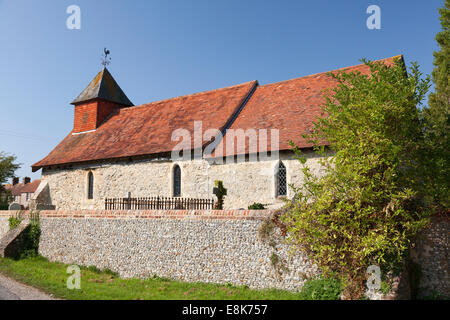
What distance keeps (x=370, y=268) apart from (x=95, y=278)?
27.9ft

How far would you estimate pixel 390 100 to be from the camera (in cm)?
950

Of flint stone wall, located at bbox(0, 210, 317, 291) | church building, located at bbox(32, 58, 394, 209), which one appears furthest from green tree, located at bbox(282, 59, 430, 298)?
church building, located at bbox(32, 58, 394, 209)

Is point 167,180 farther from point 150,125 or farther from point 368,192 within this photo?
point 368,192

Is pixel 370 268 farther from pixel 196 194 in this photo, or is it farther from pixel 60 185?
pixel 60 185

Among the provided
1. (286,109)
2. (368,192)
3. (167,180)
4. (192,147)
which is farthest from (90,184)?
(368,192)

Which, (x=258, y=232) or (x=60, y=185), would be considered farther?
(x=60, y=185)

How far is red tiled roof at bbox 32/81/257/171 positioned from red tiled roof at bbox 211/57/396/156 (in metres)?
0.97

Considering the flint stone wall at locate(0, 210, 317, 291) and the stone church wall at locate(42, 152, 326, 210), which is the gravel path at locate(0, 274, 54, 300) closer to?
the flint stone wall at locate(0, 210, 317, 291)

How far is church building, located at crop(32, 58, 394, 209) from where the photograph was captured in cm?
1672

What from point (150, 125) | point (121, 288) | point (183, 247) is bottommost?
point (121, 288)

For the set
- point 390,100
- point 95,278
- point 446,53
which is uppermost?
point 446,53

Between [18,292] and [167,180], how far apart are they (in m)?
9.66

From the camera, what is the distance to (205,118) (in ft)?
67.7
